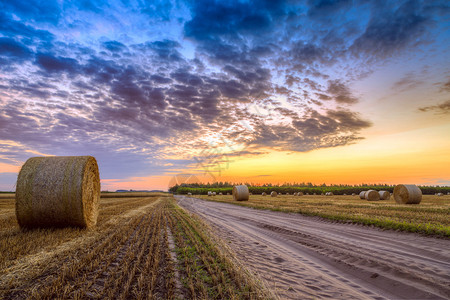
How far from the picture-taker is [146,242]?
7.96 m

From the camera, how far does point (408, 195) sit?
24.9 m

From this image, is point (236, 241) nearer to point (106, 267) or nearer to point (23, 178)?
point (106, 267)

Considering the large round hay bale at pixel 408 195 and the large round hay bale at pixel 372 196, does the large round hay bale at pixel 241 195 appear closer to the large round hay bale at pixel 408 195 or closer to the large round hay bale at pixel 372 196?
the large round hay bale at pixel 372 196

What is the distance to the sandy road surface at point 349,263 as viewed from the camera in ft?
16.0

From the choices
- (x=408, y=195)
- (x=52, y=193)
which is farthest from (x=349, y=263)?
(x=408, y=195)

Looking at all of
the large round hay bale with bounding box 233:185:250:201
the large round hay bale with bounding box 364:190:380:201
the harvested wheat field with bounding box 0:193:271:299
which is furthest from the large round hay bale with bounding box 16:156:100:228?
the large round hay bale with bounding box 364:190:380:201

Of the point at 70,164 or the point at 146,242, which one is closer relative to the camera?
the point at 146,242

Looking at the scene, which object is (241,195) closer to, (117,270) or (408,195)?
(408,195)

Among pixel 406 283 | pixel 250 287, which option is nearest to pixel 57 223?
pixel 250 287

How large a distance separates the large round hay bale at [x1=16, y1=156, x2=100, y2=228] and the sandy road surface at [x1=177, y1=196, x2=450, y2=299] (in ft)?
19.9

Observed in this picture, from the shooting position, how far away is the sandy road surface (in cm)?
489

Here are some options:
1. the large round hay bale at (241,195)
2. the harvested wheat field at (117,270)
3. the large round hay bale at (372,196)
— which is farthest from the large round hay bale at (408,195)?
the harvested wheat field at (117,270)

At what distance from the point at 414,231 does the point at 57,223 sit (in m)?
14.0

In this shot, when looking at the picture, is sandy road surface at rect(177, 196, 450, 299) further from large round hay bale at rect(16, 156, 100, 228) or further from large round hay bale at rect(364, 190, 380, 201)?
large round hay bale at rect(364, 190, 380, 201)
